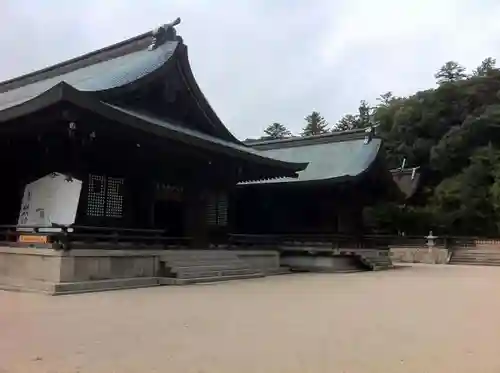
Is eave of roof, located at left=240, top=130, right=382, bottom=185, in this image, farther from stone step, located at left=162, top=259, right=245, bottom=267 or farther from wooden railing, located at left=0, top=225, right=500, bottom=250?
stone step, located at left=162, top=259, right=245, bottom=267

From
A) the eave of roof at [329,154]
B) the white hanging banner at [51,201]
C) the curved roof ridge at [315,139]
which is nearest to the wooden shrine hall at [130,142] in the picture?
the white hanging banner at [51,201]

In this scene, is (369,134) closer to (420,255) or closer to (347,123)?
(420,255)

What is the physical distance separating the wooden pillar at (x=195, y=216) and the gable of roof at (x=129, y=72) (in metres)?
2.93

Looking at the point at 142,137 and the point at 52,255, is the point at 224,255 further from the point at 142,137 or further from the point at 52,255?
the point at 52,255

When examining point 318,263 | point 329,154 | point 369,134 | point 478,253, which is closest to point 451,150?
point 478,253

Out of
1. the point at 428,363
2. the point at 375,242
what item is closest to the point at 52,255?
the point at 428,363

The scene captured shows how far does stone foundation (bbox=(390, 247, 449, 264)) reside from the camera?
2955cm

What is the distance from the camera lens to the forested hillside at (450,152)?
114 ft

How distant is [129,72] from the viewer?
15.8 metres

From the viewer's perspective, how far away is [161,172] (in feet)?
49.9

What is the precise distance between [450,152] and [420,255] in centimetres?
1589

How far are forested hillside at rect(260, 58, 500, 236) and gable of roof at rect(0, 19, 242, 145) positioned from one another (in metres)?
17.5

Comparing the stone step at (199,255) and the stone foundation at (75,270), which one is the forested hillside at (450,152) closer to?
the stone step at (199,255)

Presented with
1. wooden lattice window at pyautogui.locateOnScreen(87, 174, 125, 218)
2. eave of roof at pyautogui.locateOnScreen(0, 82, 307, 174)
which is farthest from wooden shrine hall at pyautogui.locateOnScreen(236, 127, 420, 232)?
eave of roof at pyautogui.locateOnScreen(0, 82, 307, 174)
